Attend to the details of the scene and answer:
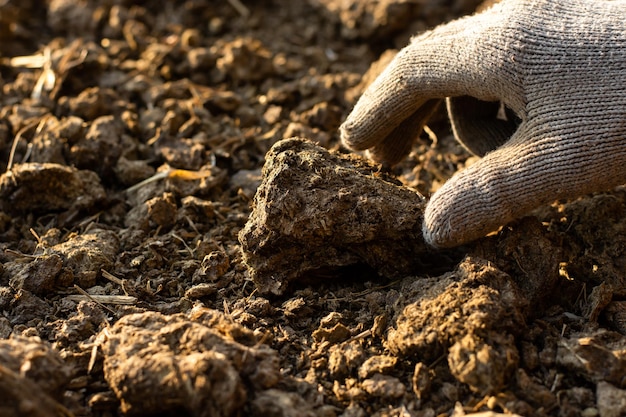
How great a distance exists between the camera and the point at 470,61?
2371 millimetres

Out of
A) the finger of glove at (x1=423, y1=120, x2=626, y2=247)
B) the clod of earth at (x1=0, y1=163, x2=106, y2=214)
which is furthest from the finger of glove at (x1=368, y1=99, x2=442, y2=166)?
the clod of earth at (x1=0, y1=163, x2=106, y2=214)

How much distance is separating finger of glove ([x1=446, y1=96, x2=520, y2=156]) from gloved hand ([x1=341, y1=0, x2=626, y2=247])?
291mm

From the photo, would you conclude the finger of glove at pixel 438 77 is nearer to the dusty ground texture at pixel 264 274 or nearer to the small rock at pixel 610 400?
the dusty ground texture at pixel 264 274

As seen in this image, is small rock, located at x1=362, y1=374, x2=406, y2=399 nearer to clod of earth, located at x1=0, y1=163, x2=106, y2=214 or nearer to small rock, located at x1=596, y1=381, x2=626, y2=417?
small rock, located at x1=596, y1=381, x2=626, y2=417

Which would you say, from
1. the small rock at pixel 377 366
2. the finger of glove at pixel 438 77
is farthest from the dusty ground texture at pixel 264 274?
the finger of glove at pixel 438 77

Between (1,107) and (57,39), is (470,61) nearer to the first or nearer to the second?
(1,107)

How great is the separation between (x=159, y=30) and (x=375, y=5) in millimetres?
1398

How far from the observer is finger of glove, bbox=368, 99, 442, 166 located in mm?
2770

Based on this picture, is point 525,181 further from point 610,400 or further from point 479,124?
point 610,400

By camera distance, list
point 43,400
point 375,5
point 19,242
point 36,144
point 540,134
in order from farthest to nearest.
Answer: point 375,5
point 36,144
point 19,242
point 540,134
point 43,400

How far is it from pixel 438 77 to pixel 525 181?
534 millimetres

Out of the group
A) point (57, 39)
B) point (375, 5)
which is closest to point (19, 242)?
point (57, 39)

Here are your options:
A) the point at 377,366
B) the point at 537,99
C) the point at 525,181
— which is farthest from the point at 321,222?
the point at 537,99

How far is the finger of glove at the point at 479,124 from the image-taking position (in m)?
2.74
